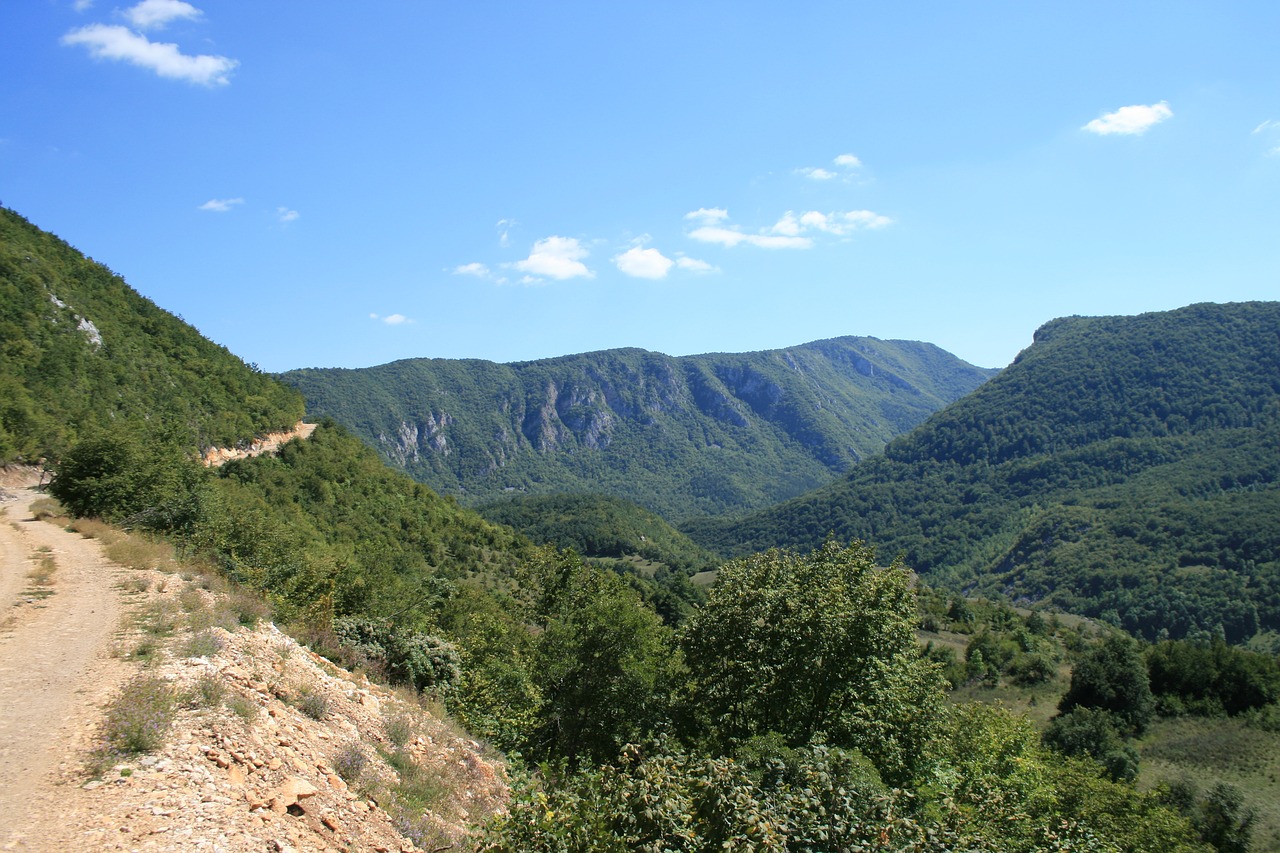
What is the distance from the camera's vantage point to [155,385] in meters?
47.2

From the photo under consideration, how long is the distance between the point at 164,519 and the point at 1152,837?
34.2 m

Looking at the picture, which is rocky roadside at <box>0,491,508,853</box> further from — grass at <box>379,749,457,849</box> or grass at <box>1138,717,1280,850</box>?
grass at <box>1138,717,1280,850</box>

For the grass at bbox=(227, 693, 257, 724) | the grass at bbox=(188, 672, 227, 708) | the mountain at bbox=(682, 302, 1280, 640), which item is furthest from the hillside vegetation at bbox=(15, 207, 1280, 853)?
the mountain at bbox=(682, 302, 1280, 640)

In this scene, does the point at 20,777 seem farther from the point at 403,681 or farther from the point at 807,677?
the point at 807,677

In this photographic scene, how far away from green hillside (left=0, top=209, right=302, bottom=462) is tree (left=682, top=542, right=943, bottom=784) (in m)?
29.2

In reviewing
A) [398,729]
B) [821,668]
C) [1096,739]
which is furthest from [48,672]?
[1096,739]

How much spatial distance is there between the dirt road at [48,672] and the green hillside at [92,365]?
20.4m

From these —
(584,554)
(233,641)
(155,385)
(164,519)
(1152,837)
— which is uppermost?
(155,385)

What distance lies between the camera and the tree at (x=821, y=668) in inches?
661

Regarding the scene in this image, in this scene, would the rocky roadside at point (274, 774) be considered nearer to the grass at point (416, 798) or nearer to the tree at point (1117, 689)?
the grass at point (416, 798)

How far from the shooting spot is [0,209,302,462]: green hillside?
34.7m

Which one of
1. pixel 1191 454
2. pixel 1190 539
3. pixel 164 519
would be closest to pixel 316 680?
pixel 164 519

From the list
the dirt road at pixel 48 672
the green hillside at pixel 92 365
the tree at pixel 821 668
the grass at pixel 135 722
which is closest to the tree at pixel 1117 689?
the tree at pixel 821 668

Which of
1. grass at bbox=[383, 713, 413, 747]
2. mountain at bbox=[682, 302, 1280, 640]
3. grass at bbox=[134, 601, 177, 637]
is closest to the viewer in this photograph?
grass at bbox=[383, 713, 413, 747]
